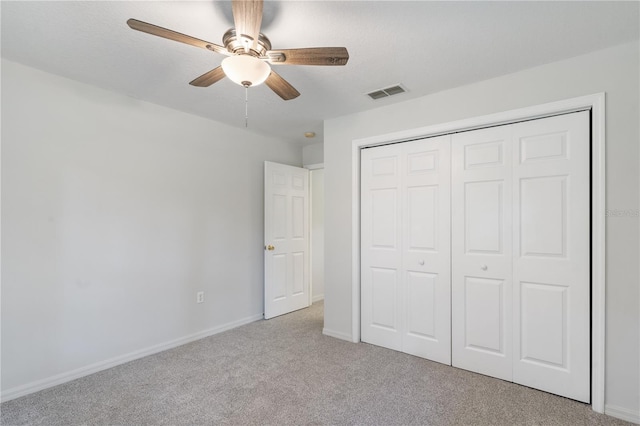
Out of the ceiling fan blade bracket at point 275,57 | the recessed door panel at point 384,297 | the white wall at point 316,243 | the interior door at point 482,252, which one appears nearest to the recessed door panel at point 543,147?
the interior door at point 482,252

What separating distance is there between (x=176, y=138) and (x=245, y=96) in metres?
0.93

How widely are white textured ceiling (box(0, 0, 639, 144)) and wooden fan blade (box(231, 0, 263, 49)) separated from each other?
11.1 inches

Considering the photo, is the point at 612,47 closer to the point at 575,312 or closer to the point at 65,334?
the point at 575,312

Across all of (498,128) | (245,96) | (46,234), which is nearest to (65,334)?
(46,234)

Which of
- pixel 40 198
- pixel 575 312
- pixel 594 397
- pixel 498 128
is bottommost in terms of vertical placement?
pixel 594 397

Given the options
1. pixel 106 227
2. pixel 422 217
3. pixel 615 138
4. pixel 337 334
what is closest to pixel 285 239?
pixel 337 334

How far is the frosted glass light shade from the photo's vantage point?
1.66m

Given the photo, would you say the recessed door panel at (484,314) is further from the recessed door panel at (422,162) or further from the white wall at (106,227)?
the white wall at (106,227)

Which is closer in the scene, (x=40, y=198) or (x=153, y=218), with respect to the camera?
(x=40, y=198)

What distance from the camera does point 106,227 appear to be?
282 cm

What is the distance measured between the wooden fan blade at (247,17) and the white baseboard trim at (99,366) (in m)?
2.85

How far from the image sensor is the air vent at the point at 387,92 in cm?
279

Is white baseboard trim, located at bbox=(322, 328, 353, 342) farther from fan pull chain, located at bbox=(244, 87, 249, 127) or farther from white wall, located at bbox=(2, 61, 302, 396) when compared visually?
fan pull chain, located at bbox=(244, 87, 249, 127)

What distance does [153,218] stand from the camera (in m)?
3.15
